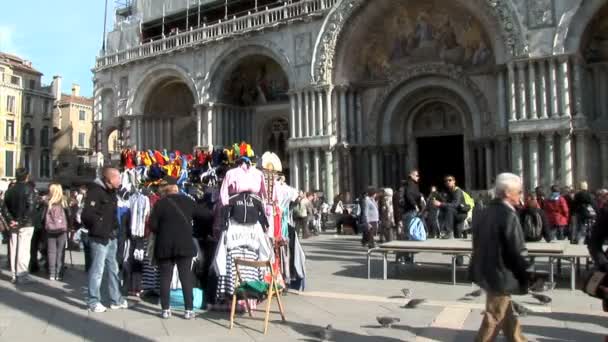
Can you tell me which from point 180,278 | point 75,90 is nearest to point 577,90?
point 180,278

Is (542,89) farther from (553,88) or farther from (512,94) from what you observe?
(512,94)

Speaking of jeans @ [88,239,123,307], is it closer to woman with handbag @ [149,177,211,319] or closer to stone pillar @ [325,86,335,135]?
woman with handbag @ [149,177,211,319]

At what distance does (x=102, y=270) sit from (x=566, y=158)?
15.1 meters

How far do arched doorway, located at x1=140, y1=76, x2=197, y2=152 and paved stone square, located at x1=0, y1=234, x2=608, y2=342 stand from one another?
20.9 metres

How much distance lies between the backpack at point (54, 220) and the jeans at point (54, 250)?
16cm

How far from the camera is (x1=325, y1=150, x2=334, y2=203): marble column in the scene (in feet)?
74.1

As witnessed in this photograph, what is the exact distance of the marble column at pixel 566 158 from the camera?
58.4 feet

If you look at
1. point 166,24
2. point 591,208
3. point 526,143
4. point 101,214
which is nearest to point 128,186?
point 101,214

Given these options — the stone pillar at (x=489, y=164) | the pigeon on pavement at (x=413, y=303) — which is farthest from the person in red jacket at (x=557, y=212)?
the pigeon on pavement at (x=413, y=303)

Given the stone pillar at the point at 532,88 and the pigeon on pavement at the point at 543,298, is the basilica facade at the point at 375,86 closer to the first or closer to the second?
the stone pillar at the point at 532,88

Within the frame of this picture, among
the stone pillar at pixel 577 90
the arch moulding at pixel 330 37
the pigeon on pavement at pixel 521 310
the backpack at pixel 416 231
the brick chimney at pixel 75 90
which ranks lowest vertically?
the pigeon on pavement at pixel 521 310

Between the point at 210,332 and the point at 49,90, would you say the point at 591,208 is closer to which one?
the point at 210,332

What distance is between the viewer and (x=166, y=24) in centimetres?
3158

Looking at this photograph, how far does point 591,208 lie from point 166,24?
81.5ft
